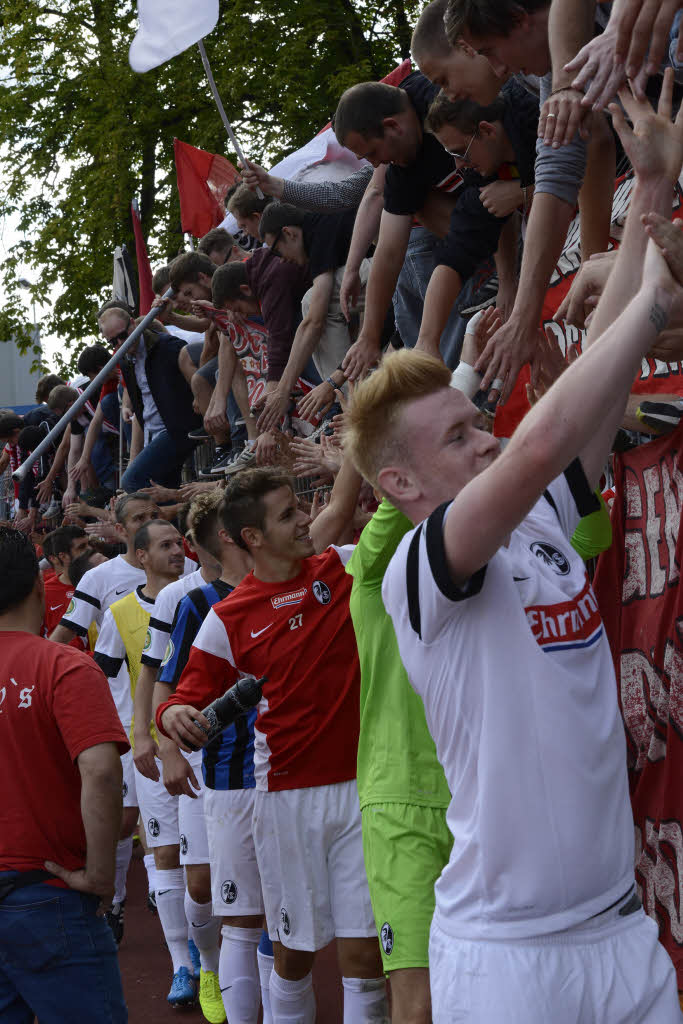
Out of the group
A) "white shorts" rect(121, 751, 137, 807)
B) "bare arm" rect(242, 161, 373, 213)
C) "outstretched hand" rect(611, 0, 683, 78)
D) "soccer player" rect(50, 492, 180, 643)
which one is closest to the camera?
"outstretched hand" rect(611, 0, 683, 78)

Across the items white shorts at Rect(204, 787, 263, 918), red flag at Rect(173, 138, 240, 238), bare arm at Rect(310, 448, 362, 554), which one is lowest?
white shorts at Rect(204, 787, 263, 918)

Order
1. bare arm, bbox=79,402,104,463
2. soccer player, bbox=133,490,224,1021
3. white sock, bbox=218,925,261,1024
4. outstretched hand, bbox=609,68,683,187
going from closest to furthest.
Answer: outstretched hand, bbox=609,68,683,187, white sock, bbox=218,925,261,1024, soccer player, bbox=133,490,224,1021, bare arm, bbox=79,402,104,463

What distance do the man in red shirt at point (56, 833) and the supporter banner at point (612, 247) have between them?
2.06 m

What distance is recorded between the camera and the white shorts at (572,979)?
7.70 feet

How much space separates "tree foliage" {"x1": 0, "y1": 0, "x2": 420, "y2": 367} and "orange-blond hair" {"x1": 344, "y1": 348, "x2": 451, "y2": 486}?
48.1ft

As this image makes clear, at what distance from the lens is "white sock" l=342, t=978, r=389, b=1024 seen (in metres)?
4.68

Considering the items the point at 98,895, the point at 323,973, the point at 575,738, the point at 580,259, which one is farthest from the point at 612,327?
the point at 323,973

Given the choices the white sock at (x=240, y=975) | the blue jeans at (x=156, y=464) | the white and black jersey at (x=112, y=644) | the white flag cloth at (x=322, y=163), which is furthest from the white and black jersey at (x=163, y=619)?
the blue jeans at (x=156, y=464)

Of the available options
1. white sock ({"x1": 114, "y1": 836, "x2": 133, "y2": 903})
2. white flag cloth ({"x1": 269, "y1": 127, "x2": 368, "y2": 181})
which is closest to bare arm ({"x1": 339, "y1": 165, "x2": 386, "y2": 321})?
white flag cloth ({"x1": 269, "y1": 127, "x2": 368, "y2": 181})

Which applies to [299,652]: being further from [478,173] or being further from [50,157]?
[50,157]

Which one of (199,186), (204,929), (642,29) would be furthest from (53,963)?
(199,186)

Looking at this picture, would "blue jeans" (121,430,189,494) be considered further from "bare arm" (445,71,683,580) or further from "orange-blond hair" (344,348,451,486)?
"bare arm" (445,71,683,580)

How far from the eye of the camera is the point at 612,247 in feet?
13.4

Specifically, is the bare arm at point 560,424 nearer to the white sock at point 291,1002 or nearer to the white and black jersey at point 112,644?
the white sock at point 291,1002
